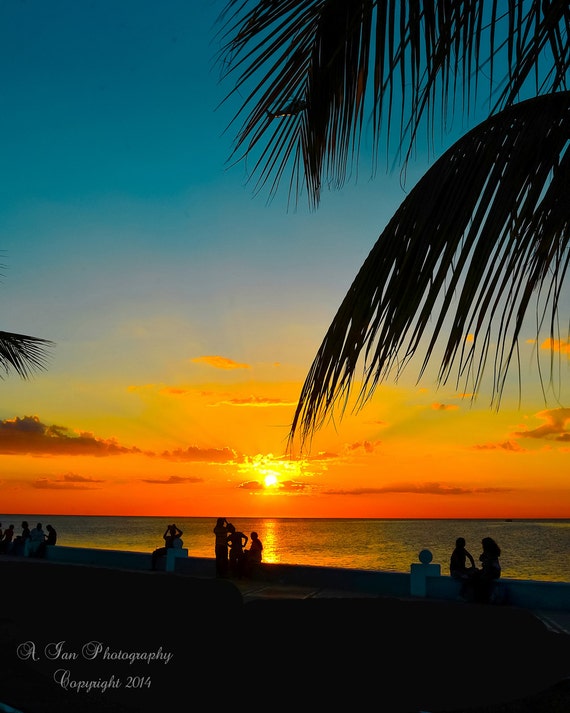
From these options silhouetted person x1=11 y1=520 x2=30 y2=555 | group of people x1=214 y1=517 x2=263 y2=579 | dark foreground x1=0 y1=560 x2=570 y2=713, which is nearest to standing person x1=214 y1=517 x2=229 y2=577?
group of people x1=214 y1=517 x2=263 y2=579

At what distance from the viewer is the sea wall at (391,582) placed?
43.3 feet

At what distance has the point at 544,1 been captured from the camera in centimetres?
143

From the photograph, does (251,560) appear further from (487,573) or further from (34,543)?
(34,543)

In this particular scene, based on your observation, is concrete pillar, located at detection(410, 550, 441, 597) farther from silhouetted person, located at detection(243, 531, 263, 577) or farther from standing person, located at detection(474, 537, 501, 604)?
silhouetted person, located at detection(243, 531, 263, 577)

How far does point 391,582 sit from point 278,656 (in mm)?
6815

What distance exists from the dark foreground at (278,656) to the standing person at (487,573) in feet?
1.53

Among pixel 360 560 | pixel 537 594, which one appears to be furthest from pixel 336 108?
pixel 360 560

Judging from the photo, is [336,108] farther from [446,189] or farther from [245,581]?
[245,581]

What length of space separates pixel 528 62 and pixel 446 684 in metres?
8.37

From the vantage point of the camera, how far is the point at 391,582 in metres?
15.6

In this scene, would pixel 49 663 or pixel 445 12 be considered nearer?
pixel 445 12

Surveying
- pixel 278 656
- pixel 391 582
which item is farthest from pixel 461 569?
pixel 278 656

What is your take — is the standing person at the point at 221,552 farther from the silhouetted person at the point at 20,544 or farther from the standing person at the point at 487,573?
the silhouetted person at the point at 20,544

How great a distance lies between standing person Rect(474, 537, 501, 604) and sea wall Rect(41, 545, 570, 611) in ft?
1.24
